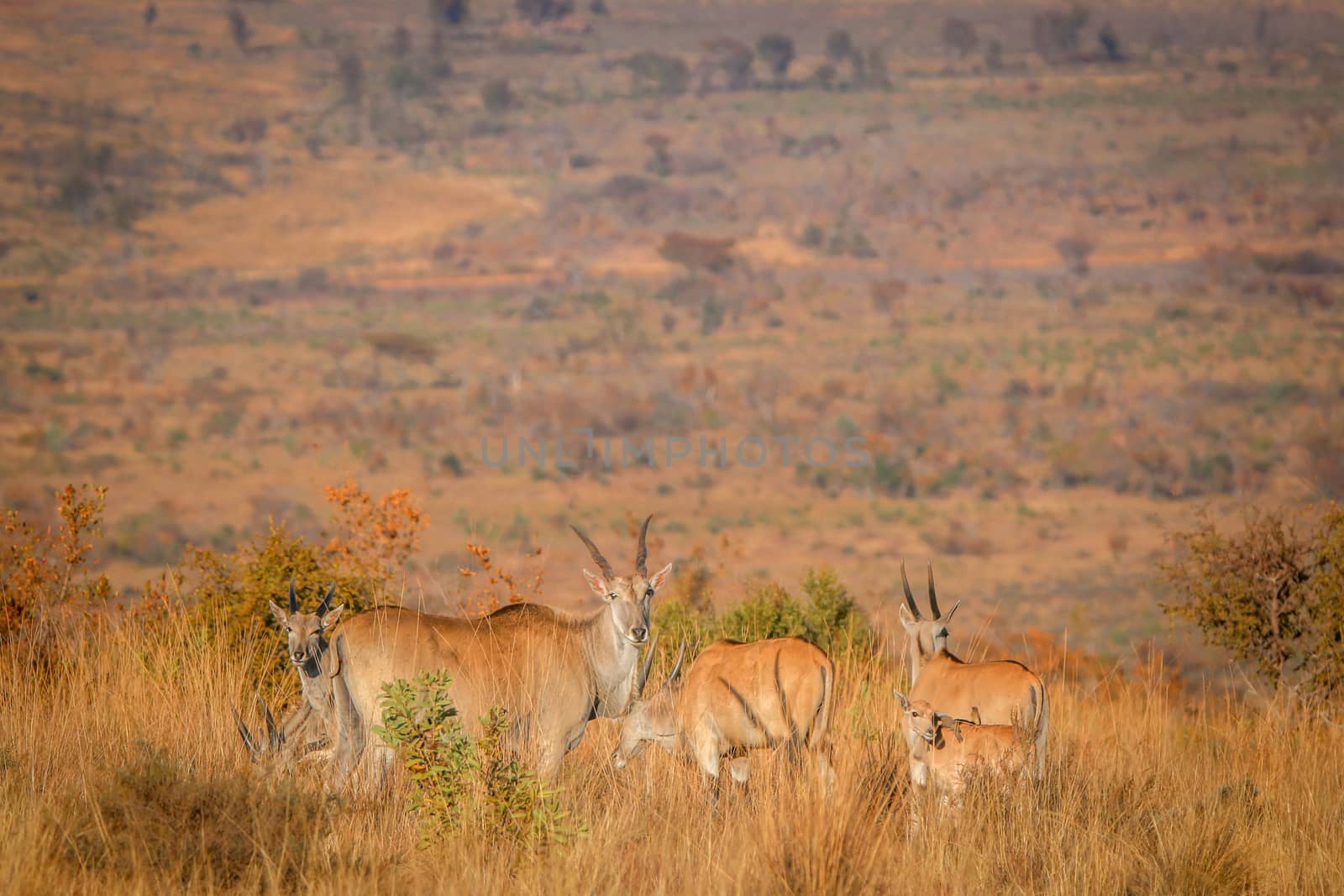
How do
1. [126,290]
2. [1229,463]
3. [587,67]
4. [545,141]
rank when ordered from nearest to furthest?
[1229,463]
[126,290]
[545,141]
[587,67]

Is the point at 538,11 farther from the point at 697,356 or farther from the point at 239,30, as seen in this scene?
the point at 697,356

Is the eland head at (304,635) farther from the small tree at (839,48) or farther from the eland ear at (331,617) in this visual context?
the small tree at (839,48)

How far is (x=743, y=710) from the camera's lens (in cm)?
864

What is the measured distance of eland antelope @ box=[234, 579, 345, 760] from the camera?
7.88 metres

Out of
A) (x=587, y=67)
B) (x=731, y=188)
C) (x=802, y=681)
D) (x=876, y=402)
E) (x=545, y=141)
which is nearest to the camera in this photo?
(x=802, y=681)

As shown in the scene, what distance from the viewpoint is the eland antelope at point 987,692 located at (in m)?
8.58

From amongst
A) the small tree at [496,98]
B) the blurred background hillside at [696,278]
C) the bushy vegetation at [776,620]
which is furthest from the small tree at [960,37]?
the bushy vegetation at [776,620]

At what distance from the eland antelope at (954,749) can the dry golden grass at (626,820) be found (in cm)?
21

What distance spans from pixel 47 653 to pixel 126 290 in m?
65.9

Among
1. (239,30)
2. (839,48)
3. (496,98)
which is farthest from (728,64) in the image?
(239,30)

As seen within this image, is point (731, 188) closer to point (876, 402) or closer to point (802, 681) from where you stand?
point (876, 402)

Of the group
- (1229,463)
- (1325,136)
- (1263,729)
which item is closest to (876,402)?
(1229,463)

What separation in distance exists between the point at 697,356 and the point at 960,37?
7278 cm

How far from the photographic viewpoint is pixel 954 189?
95.8 m
